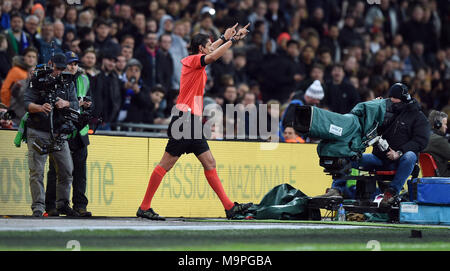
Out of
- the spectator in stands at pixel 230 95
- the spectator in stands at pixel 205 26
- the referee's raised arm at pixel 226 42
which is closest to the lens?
the referee's raised arm at pixel 226 42

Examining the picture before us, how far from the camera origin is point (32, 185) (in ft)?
32.3

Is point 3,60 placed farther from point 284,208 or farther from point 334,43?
point 334,43

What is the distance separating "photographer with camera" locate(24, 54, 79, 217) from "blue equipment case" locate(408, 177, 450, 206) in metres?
4.23

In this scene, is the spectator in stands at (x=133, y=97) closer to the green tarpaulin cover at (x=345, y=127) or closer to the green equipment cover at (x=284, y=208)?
the green equipment cover at (x=284, y=208)

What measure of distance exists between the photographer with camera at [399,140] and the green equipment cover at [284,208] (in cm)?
41

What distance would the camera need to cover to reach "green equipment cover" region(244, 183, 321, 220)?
387 inches

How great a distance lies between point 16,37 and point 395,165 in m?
6.57

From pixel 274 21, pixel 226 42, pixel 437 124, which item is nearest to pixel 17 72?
pixel 226 42

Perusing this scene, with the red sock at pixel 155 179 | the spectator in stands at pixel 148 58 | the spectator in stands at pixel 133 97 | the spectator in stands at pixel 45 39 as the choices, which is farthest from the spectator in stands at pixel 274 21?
the red sock at pixel 155 179

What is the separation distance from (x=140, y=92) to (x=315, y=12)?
23.0 ft

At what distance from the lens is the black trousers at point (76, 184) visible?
10508mm

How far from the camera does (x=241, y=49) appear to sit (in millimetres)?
16359

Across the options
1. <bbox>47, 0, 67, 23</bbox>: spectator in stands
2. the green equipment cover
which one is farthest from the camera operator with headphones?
<bbox>47, 0, 67, 23</bbox>: spectator in stands

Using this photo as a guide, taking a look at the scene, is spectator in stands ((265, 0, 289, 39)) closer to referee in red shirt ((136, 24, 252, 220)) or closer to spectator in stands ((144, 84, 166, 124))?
spectator in stands ((144, 84, 166, 124))
